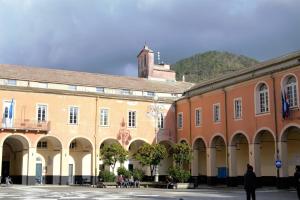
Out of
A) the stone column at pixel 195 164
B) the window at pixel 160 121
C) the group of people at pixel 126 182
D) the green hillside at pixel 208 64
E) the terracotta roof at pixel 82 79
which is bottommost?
the group of people at pixel 126 182

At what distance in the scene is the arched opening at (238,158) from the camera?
39094mm

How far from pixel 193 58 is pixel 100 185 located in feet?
268

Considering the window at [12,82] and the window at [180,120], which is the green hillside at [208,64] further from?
the window at [12,82]

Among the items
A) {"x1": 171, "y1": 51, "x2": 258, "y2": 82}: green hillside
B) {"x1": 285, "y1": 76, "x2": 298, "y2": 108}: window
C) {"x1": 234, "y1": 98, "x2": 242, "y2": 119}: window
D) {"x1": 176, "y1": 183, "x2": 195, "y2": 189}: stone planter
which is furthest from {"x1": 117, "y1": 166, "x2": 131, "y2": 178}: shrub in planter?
{"x1": 171, "y1": 51, "x2": 258, "y2": 82}: green hillside

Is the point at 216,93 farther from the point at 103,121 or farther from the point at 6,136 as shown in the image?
the point at 6,136

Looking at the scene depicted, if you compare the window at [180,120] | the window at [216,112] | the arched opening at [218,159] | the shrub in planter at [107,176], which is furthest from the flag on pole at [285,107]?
the shrub in planter at [107,176]

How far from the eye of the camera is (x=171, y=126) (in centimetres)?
4853

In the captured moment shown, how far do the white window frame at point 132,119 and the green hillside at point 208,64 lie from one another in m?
58.4

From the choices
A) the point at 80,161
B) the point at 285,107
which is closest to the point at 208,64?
the point at 80,161

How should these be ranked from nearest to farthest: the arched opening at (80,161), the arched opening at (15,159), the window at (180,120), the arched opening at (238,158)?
1. the arched opening at (238,158)
2. the arched opening at (15,159)
3. the arched opening at (80,161)
4. the window at (180,120)

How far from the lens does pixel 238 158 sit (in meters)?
42.6

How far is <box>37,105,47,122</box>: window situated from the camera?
140 feet

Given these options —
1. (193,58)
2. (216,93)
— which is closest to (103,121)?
(216,93)

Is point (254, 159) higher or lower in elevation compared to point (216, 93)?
lower
